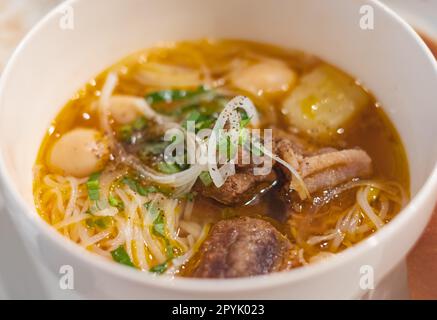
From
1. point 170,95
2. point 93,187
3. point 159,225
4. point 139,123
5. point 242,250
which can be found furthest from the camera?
point 170,95

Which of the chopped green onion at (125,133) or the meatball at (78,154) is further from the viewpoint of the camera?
the chopped green onion at (125,133)

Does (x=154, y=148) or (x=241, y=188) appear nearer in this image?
(x=241, y=188)

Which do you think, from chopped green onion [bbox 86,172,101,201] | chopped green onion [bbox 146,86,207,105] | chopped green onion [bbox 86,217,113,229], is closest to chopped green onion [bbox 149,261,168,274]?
chopped green onion [bbox 86,217,113,229]

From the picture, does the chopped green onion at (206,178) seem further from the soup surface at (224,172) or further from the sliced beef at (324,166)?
the sliced beef at (324,166)

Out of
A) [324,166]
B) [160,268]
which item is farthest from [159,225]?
[324,166]

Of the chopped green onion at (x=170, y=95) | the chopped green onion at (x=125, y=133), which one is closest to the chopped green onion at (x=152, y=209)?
the chopped green onion at (x=125, y=133)

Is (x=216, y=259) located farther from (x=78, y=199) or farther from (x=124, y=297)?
(x=78, y=199)

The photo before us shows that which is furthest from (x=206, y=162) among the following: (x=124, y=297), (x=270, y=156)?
(x=124, y=297)

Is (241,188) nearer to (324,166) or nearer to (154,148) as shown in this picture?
(324,166)
